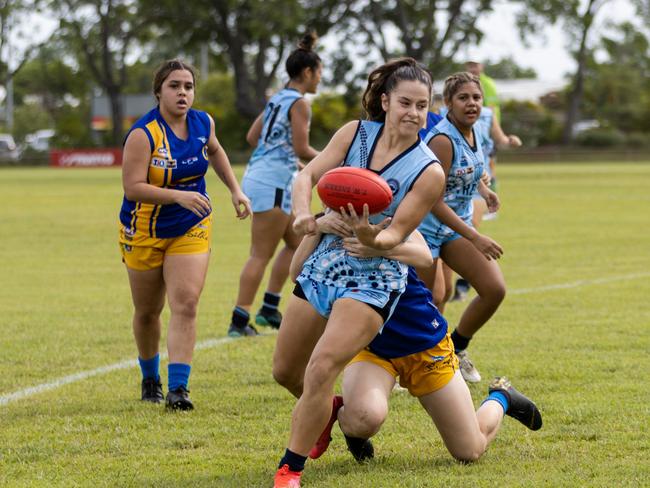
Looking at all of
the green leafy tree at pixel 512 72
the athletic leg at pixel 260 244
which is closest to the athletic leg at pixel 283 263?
the athletic leg at pixel 260 244

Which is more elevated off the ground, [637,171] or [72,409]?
[72,409]

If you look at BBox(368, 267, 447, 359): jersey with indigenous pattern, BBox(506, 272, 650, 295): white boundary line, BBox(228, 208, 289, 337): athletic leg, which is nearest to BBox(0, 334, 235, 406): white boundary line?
BBox(228, 208, 289, 337): athletic leg

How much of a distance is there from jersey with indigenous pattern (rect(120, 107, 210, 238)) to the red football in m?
2.32

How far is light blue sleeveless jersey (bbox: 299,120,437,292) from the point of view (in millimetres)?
5395

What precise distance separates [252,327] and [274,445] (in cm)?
387

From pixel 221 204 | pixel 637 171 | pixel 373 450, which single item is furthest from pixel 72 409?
pixel 637 171

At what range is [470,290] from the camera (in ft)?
42.3

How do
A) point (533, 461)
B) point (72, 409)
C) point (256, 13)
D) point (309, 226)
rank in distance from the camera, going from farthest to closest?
point (256, 13) < point (72, 409) < point (533, 461) < point (309, 226)

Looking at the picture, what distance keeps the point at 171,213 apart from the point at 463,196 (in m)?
1.85

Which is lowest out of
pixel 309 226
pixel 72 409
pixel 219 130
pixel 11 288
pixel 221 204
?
pixel 219 130

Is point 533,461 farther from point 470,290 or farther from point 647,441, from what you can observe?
point 470,290

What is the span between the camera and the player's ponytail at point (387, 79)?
5465mm

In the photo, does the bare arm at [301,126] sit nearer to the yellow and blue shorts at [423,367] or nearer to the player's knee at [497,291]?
the player's knee at [497,291]

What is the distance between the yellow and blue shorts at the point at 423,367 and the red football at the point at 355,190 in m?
0.88
